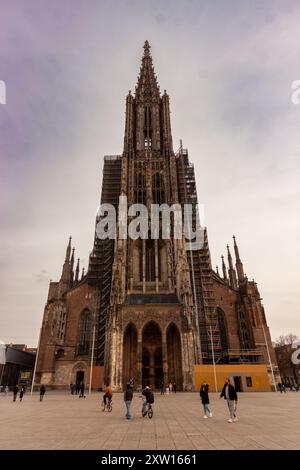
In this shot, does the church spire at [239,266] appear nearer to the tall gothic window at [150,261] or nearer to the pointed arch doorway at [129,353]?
the tall gothic window at [150,261]

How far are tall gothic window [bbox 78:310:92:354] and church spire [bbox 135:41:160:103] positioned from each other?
4304cm

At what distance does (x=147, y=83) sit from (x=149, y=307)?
49.2 m

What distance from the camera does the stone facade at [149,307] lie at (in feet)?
110

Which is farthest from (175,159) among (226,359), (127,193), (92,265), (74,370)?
(74,370)

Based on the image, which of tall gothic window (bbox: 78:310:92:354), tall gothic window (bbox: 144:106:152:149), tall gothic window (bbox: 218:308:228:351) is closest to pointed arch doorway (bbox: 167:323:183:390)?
tall gothic window (bbox: 218:308:228:351)

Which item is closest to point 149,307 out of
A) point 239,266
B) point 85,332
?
point 85,332

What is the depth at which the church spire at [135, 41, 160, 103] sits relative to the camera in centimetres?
5862

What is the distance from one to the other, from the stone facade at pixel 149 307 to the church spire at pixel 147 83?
10.1 meters

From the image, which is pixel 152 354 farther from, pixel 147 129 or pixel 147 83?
pixel 147 83

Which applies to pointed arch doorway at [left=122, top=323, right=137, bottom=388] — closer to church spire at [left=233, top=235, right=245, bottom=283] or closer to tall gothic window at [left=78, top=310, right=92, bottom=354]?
tall gothic window at [left=78, top=310, right=92, bottom=354]

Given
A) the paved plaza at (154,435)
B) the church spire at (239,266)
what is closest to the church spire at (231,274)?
the church spire at (239,266)

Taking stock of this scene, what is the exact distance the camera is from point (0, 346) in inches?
1924

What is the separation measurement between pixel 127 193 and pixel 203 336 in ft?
79.6
